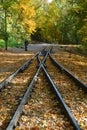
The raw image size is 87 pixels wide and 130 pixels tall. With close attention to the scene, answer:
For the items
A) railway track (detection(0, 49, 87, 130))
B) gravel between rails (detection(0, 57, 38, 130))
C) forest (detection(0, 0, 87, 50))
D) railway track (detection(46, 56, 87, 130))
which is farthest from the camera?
forest (detection(0, 0, 87, 50))

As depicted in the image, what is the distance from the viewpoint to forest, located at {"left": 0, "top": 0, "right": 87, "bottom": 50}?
134 ft

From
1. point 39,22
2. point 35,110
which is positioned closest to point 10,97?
point 35,110

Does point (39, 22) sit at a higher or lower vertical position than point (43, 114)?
higher

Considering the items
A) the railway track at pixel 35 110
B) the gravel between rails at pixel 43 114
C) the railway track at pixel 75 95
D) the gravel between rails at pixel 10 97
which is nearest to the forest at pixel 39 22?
the railway track at pixel 75 95

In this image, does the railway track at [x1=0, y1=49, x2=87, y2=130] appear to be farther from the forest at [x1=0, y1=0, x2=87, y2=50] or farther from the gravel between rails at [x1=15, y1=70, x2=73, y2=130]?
the forest at [x1=0, y1=0, x2=87, y2=50]

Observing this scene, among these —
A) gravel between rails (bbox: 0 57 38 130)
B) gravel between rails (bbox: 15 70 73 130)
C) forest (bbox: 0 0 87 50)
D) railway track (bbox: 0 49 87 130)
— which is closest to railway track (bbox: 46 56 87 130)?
railway track (bbox: 0 49 87 130)

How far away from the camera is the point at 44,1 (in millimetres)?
106438

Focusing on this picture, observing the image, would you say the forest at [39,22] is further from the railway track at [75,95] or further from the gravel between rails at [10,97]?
the gravel between rails at [10,97]

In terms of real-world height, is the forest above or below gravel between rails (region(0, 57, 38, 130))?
above

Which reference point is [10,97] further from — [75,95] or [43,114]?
[43,114]

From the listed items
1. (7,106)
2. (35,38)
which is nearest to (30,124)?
(7,106)

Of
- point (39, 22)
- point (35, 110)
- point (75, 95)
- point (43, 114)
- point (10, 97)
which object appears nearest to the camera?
point (43, 114)

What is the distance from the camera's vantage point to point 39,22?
304ft

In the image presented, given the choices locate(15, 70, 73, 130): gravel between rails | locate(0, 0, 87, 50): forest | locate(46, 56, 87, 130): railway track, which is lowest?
locate(46, 56, 87, 130): railway track
